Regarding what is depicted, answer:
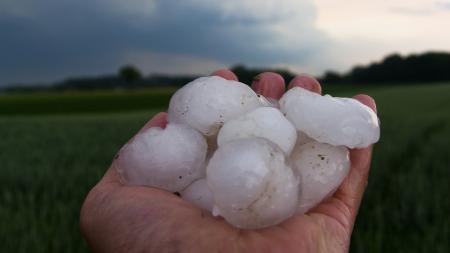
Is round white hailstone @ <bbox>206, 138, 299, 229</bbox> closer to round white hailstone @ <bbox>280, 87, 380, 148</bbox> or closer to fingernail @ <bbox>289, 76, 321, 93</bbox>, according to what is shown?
round white hailstone @ <bbox>280, 87, 380, 148</bbox>

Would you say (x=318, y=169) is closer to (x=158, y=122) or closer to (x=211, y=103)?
(x=211, y=103)

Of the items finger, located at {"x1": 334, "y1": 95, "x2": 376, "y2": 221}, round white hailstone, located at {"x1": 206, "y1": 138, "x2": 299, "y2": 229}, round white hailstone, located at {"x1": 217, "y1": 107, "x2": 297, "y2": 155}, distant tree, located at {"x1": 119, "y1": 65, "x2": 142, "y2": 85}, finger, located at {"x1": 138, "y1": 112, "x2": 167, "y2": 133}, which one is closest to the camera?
round white hailstone, located at {"x1": 206, "y1": 138, "x2": 299, "y2": 229}

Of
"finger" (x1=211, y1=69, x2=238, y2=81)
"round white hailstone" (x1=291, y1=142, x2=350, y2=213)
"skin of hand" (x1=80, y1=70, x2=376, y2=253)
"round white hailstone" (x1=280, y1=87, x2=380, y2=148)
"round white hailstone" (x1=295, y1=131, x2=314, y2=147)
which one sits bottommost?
"skin of hand" (x1=80, y1=70, x2=376, y2=253)

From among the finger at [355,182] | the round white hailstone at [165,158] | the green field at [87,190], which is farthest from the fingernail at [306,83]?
the green field at [87,190]

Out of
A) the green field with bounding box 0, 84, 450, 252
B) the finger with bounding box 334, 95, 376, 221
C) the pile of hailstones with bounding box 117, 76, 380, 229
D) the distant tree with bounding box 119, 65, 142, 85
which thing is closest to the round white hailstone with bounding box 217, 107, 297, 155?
the pile of hailstones with bounding box 117, 76, 380, 229

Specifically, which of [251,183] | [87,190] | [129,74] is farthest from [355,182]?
[129,74]

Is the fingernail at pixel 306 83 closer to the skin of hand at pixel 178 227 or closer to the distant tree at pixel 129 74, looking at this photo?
the skin of hand at pixel 178 227
